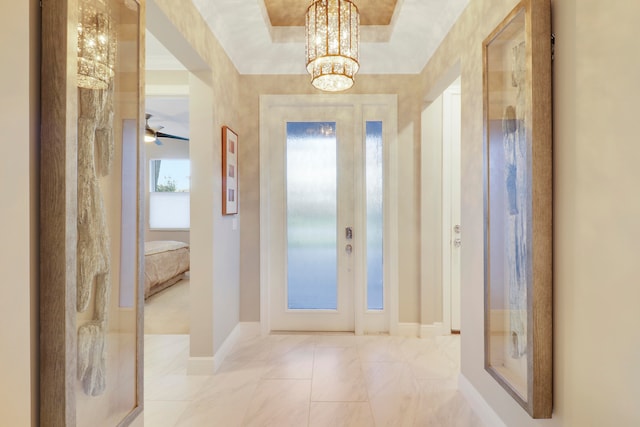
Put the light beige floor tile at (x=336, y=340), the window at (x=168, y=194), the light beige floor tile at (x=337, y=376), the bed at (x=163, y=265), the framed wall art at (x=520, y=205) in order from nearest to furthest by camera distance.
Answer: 1. the framed wall art at (x=520, y=205)
2. the light beige floor tile at (x=337, y=376)
3. the light beige floor tile at (x=336, y=340)
4. the bed at (x=163, y=265)
5. the window at (x=168, y=194)

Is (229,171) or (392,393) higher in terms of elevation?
(229,171)

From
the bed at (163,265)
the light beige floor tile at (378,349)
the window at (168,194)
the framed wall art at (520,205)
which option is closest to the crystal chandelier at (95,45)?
the framed wall art at (520,205)

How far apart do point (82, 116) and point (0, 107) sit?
0.90 feet

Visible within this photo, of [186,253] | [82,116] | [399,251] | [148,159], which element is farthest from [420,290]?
[148,159]

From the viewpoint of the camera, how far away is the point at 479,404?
2.08m

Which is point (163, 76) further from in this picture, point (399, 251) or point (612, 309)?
point (612, 309)

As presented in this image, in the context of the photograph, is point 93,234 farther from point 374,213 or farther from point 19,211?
point 374,213

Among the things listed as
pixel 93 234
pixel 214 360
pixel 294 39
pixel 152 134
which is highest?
pixel 294 39

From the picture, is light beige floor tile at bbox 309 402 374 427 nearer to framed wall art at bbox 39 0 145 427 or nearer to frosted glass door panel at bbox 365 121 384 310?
framed wall art at bbox 39 0 145 427

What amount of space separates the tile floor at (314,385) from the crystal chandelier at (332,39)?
2.13m

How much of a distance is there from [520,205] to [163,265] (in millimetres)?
4979

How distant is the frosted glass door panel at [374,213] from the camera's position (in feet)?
11.4

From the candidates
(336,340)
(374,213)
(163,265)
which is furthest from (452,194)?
(163,265)

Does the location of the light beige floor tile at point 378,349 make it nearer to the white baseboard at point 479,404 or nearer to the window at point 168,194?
the white baseboard at point 479,404
